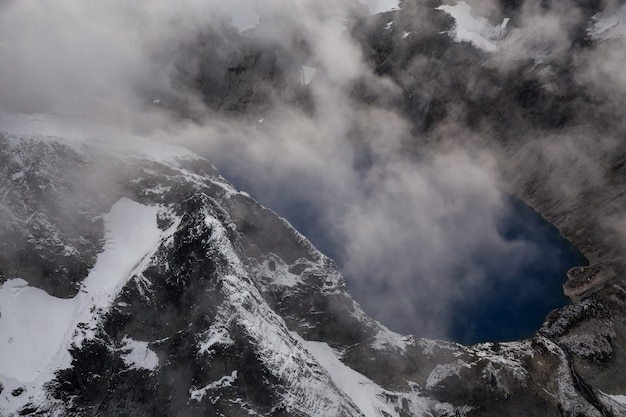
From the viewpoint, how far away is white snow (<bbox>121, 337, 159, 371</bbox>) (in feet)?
304

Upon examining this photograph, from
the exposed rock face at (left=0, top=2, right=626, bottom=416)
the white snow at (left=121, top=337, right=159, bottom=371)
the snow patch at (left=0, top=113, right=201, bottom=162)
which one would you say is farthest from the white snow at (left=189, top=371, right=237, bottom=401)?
the snow patch at (left=0, top=113, right=201, bottom=162)

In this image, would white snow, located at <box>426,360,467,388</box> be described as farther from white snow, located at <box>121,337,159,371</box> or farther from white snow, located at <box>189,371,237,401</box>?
white snow, located at <box>121,337,159,371</box>

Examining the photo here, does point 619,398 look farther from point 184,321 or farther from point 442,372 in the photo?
point 184,321

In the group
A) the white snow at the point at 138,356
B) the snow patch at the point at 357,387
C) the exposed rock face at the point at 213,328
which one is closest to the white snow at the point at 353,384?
the snow patch at the point at 357,387

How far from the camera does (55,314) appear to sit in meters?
95.0

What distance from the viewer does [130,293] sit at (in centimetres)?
9675

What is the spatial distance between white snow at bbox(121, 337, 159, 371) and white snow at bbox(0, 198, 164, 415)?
0.18 metres

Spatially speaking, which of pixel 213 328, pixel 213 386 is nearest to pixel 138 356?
pixel 213 328

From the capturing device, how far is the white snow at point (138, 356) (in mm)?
92688

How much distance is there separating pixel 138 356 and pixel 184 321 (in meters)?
9.68

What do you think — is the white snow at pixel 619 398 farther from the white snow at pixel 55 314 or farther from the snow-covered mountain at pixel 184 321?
the white snow at pixel 55 314

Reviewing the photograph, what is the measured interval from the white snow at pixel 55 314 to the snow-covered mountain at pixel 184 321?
0.24 meters

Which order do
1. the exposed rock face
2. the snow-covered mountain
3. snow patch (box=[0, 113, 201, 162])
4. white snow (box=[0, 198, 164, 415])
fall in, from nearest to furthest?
1. white snow (box=[0, 198, 164, 415])
2. the snow-covered mountain
3. the exposed rock face
4. snow patch (box=[0, 113, 201, 162])

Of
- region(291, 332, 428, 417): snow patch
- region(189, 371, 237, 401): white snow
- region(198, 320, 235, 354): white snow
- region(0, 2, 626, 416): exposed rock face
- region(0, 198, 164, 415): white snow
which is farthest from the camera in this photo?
region(291, 332, 428, 417): snow patch
